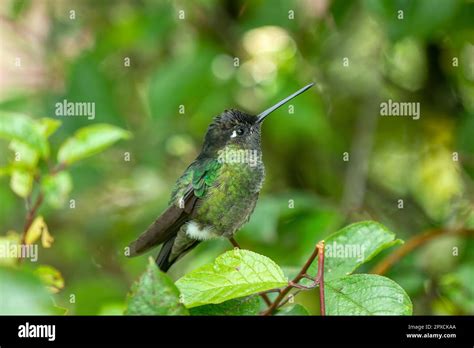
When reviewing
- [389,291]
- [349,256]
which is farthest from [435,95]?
[389,291]

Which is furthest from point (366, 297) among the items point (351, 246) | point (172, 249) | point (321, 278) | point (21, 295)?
point (21, 295)

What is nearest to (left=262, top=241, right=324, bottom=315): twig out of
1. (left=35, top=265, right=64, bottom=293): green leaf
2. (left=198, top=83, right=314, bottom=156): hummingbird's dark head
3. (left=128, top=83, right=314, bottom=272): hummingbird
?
(left=128, top=83, right=314, bottom=272): hummingbird

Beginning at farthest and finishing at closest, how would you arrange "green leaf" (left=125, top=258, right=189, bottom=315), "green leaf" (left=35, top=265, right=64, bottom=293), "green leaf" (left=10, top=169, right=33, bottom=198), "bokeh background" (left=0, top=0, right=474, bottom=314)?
"bokeh background" (left=0, top=0, right=474, bottom=314), "green leaf" (left=10, top=169, right=33, bottom=198), "green leaf" (left=35, top=265, right=64, bottom=293), "green leaf" (left=125, top=258, right=189, bottom=315)

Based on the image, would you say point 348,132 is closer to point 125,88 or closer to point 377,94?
point 377,94

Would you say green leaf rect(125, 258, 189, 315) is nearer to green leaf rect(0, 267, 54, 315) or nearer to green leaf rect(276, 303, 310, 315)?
green leaf rect(0, 267, 54, 315)

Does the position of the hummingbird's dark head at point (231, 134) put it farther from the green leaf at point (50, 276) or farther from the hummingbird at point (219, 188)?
the green leaf at point (50, 276)

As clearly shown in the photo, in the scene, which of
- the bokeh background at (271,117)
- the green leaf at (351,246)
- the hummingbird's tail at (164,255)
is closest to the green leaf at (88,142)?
the hummingbird's tail at (164,255)
